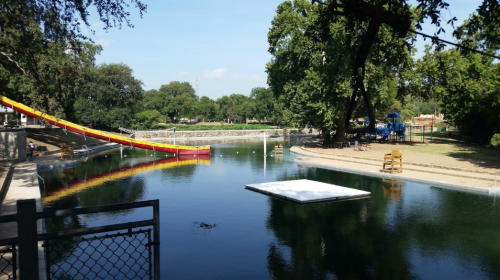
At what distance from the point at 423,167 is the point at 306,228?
1517 centimetres

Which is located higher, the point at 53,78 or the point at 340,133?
the point at 53,78

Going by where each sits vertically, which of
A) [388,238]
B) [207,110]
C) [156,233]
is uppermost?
[207,110]

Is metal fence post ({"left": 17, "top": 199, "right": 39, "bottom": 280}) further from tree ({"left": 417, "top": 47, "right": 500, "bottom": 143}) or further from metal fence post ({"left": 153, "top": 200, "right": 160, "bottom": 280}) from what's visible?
tree ({"left": 417, "top": 47, "right": 500, "bottom": 143})

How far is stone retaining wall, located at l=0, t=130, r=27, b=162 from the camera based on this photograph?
82.4ft

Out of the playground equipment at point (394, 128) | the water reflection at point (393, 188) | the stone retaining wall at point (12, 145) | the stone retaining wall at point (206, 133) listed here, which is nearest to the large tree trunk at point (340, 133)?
the playground equipment at point (394, 128)

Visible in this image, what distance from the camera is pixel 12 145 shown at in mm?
25688

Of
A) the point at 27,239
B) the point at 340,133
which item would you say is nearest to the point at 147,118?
the point at 340,133

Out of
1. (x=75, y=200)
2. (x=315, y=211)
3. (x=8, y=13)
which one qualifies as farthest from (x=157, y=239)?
→ (x=75, y=200)

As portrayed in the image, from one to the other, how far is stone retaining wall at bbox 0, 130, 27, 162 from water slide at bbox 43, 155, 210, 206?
607 centimetres

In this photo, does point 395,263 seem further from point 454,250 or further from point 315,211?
point 315,211

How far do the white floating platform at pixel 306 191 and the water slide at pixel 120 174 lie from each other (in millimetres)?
8554

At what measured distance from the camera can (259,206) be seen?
16.2m

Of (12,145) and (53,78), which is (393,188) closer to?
(12,145)

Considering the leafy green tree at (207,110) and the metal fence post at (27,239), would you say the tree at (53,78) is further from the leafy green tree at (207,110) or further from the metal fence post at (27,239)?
the leafy green tree at (207,110)
